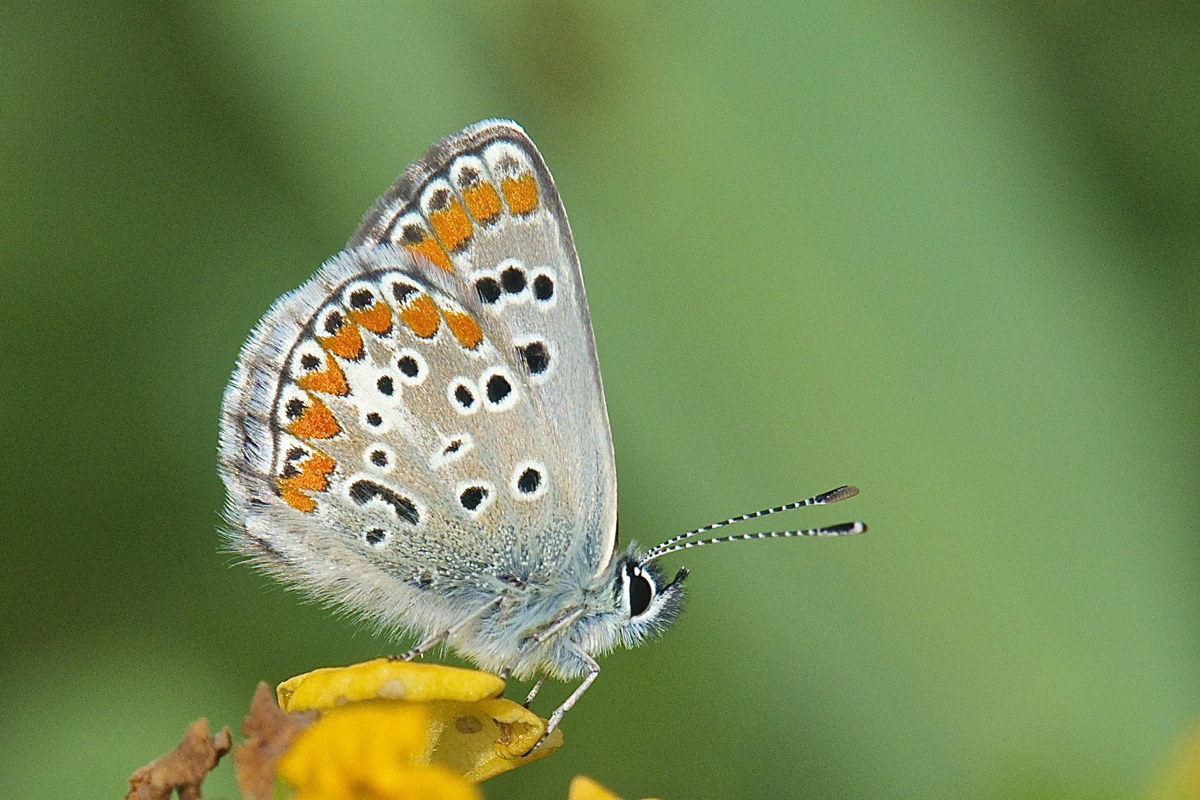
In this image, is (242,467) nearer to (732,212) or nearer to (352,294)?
(352,294)

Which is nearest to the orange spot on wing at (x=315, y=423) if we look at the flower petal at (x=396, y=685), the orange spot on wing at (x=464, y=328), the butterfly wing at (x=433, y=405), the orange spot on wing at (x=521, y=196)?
the butterfly wing at (x=433, y=405)

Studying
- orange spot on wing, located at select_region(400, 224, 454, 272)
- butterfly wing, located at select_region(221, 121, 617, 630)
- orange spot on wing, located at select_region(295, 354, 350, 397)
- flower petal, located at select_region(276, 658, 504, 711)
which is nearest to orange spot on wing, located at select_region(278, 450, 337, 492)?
butterfly wing, located at select_region(221, 121, 617, 630)

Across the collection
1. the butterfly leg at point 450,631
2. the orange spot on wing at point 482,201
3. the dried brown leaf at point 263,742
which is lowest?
the dried brown leaf at point 263,742

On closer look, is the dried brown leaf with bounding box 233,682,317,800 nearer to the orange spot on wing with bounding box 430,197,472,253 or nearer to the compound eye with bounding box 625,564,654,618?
the compound eye with bounding box 625,564,654,618

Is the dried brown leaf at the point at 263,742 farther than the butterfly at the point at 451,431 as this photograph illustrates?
No

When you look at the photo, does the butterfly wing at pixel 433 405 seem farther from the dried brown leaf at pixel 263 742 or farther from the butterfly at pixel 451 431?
the dried brown leaf at pixel 263 742

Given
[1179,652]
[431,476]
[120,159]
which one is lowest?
[431,476]

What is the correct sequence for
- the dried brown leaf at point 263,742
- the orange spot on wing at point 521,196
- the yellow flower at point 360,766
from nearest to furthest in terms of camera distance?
the yellow flower at point 360,766, the dried brown leaf at point 263,742, the orange spot on wing at point 521,196

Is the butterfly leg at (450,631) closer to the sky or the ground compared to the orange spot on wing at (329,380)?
closer to the ground

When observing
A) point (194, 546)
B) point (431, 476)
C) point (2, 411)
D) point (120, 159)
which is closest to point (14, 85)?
point (120, 159)
